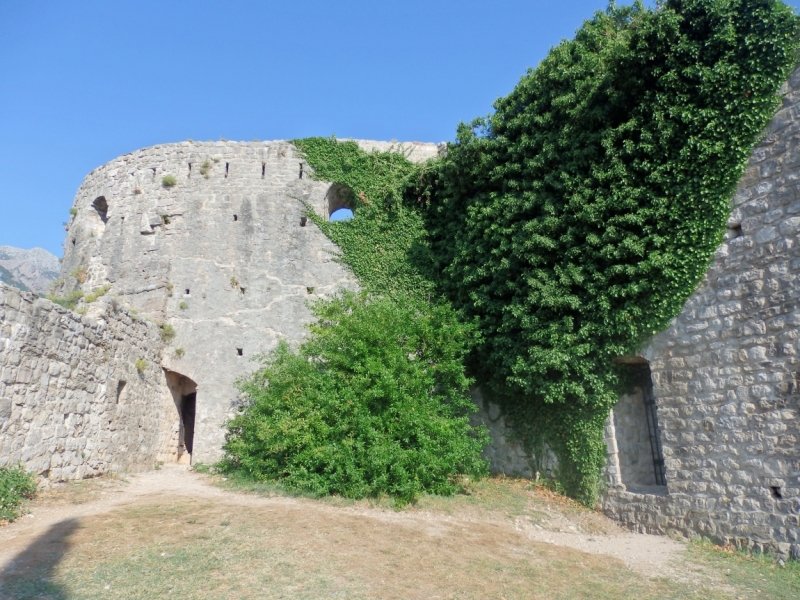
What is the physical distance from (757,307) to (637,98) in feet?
12.6

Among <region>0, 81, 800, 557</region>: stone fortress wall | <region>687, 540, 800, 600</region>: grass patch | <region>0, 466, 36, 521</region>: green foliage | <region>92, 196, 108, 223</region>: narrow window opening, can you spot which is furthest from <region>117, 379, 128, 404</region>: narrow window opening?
<region>687, 540, 800, 600</region>: grass patch

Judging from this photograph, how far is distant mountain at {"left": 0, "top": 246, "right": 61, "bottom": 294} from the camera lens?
90.1m

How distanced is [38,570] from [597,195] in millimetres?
8889

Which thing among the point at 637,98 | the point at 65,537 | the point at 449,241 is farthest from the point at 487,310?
the point at 65,537

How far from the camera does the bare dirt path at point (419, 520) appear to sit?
23.3ft

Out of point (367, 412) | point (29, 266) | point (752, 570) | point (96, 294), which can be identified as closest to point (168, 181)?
point (96, 294)

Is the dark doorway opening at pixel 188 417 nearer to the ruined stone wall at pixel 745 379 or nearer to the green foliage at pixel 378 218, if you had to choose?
Result: the green foliage at pixel 378 218

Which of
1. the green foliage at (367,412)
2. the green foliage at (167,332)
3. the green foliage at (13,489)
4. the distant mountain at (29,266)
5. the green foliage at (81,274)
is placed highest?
the distant mountain at (29,266)

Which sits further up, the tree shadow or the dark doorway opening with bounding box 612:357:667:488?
the dark doorway opening with bounding box 612:357:667:488

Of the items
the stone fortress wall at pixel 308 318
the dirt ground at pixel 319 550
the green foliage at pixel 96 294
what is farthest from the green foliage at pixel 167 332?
the dirt ground at pixel 319 550

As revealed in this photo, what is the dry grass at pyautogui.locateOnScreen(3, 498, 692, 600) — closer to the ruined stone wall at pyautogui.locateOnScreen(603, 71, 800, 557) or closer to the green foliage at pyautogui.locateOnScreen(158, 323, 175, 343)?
the ruined stone wall at pyautogui.locateOnScreen(603, 71, 800, 557)

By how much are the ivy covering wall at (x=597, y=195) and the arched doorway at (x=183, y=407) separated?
6.84 m

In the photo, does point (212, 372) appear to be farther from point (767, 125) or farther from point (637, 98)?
point (767, 125)

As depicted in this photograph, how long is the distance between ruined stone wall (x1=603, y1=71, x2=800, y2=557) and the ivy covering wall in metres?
0.30
